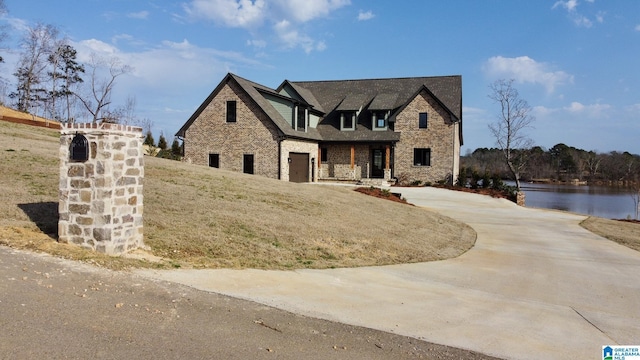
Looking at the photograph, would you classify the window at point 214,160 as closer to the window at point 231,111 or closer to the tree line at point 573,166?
the window at point 231,111

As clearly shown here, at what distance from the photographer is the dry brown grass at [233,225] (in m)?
8.50

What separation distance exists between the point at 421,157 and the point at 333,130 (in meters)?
8.12

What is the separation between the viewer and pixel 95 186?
295 inches

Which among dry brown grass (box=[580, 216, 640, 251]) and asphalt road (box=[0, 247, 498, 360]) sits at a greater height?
asphalt road (box=[0, 247, 498, 360])

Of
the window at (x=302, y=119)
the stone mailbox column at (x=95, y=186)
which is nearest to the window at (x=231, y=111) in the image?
the window at (x=302, y=119)

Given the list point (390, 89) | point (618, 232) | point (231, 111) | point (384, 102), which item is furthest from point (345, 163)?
point (618, 232)

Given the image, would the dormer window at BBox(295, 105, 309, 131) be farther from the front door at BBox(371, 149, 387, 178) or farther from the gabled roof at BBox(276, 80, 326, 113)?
the front door at BBox(371, 149, 387, 178)

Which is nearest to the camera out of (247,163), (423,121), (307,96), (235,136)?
(235,136)

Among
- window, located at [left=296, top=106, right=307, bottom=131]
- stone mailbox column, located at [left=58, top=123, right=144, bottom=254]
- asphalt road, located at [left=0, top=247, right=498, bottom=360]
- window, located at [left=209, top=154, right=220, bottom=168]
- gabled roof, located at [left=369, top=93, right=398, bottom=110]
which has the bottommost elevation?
asphalt road, located at [left=0, top=247, right=498, bottom=360]

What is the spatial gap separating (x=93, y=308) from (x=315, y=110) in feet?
112

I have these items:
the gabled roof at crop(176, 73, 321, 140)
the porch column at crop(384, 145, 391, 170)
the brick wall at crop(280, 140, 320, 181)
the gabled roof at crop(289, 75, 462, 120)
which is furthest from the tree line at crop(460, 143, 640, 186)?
the gabled roof at crop(176, 73, 321, 140)

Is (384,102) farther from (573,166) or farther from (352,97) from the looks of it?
(573,166)

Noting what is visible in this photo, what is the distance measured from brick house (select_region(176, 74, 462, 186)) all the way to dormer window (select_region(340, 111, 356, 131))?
3.5 inches

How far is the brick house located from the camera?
103 feet
